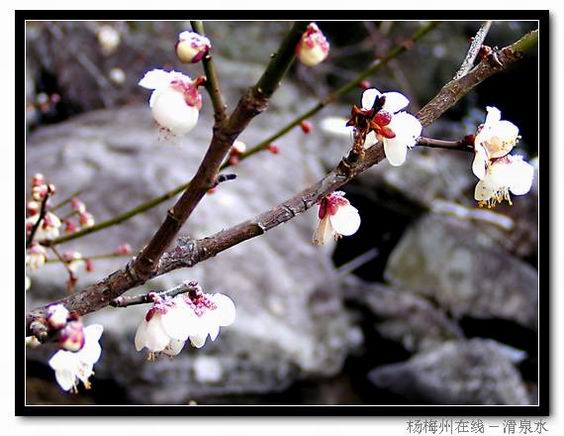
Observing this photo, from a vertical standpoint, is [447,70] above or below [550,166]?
above

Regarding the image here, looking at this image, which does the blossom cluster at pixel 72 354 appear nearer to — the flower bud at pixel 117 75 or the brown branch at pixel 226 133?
the brown branch at pixel 226 133

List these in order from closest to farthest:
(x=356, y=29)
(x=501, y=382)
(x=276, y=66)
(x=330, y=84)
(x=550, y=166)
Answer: (x=276, y=66) < (x=550, y=166) < (x=501, y=382) < (x=356, y=29) < (x=330, y=84)

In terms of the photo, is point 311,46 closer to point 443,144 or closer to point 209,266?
point 443,144

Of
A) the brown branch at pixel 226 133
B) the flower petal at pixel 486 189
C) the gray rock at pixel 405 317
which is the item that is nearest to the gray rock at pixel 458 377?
the gray rock at pixel 405 317

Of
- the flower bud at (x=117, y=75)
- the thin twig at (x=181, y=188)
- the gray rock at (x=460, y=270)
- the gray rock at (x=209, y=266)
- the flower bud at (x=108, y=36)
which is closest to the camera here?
the thin twig at (x=181, y=188)

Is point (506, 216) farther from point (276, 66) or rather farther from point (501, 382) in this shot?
point (276, 66)

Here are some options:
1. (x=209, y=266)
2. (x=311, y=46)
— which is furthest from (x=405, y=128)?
(x=209, y=266)
